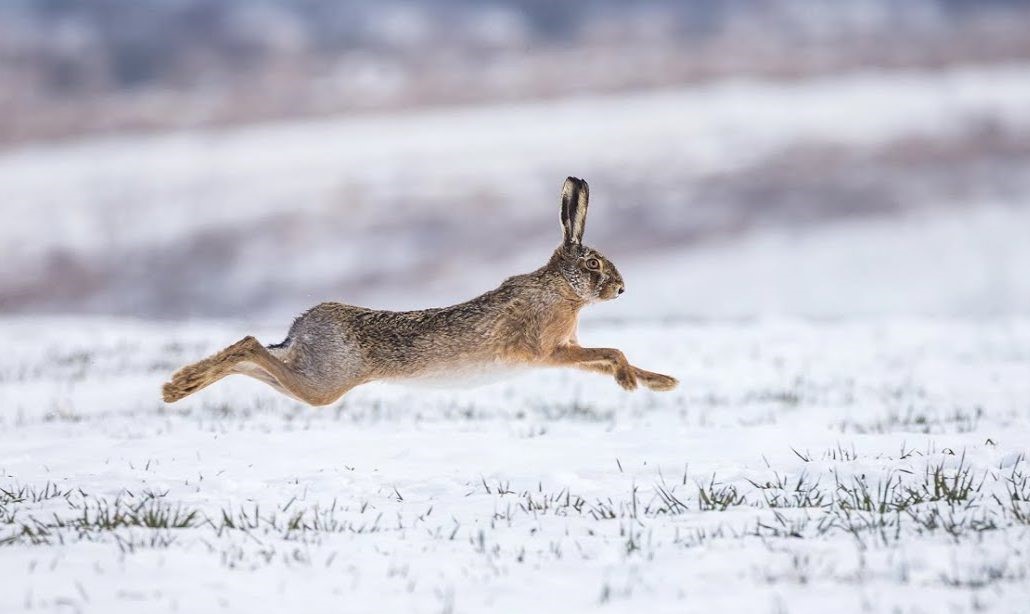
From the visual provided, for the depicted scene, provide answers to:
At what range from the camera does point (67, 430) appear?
8828 mm

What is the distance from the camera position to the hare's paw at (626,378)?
715 centimetres

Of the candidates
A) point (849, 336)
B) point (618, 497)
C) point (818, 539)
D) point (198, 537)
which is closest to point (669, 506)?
point (618, 497)

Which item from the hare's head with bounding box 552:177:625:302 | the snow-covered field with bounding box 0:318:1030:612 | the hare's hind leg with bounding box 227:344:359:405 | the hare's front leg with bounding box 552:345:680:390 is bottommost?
the snow-covered field with bounding box 0:318:1030:612

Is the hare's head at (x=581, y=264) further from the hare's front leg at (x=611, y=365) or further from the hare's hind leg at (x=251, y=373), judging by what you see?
the hare's hind leg at (x=251, y=373)

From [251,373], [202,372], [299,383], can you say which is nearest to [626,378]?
[299,383]

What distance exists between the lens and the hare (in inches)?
288

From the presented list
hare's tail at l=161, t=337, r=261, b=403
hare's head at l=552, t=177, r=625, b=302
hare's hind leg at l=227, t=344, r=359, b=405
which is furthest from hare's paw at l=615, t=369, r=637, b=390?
hare's tail at l=161, t=337, r=261, b=403

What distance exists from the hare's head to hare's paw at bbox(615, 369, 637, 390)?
0.70m

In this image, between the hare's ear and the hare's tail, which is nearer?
the hare's tail

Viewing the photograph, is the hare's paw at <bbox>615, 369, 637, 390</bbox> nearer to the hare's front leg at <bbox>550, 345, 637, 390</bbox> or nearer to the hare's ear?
the hare's front leg at <bbox>550, 345, 637, 390</bbox>

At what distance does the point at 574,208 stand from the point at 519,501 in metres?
2.39

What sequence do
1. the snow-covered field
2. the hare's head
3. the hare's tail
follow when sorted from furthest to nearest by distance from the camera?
the hare's head → the hare's tail → the snow-covered field

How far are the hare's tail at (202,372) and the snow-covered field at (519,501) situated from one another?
19.4 inches

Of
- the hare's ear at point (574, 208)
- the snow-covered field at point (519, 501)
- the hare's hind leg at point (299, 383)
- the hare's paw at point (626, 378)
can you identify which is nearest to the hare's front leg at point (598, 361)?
the hare's paw at point (626, 378)
